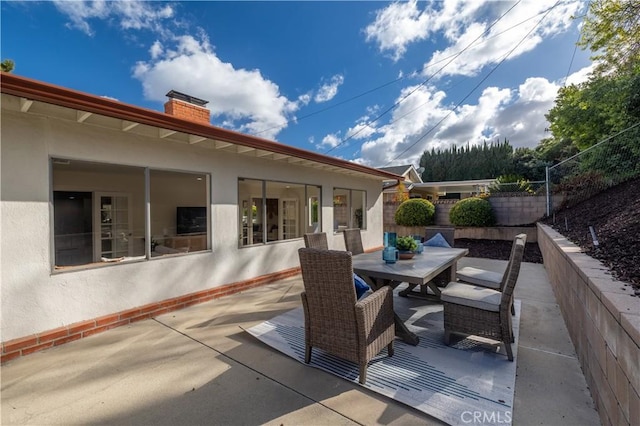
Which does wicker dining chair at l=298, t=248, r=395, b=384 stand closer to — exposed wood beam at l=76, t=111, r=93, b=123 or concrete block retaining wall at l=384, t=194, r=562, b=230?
exposed wood beam at l=76, t=111, r=93, b=123

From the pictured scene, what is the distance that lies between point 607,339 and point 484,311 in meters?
0.98

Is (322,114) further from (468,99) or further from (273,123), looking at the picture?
(468,99)

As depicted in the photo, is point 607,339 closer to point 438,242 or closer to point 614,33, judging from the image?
point 438,242

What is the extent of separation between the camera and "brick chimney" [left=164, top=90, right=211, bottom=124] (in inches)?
216

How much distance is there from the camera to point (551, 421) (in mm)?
1861

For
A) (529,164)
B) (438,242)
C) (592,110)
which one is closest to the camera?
(438,242)

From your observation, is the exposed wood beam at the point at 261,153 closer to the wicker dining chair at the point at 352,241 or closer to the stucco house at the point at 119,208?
the stucco house at the point at 119,208

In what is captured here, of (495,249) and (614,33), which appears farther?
(495,249)

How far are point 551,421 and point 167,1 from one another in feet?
30.5

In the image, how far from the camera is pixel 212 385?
233 cm

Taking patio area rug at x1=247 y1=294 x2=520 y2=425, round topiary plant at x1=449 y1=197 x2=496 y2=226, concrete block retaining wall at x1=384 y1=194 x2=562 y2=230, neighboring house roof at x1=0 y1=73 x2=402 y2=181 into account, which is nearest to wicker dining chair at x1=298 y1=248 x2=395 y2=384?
patio area rug at x1=247 y1=294 x2=520 y2=425

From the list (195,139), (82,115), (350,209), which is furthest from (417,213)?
(82,115)

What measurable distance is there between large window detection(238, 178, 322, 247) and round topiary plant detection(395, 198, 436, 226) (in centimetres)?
452

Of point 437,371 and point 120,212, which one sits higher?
point 120,212
